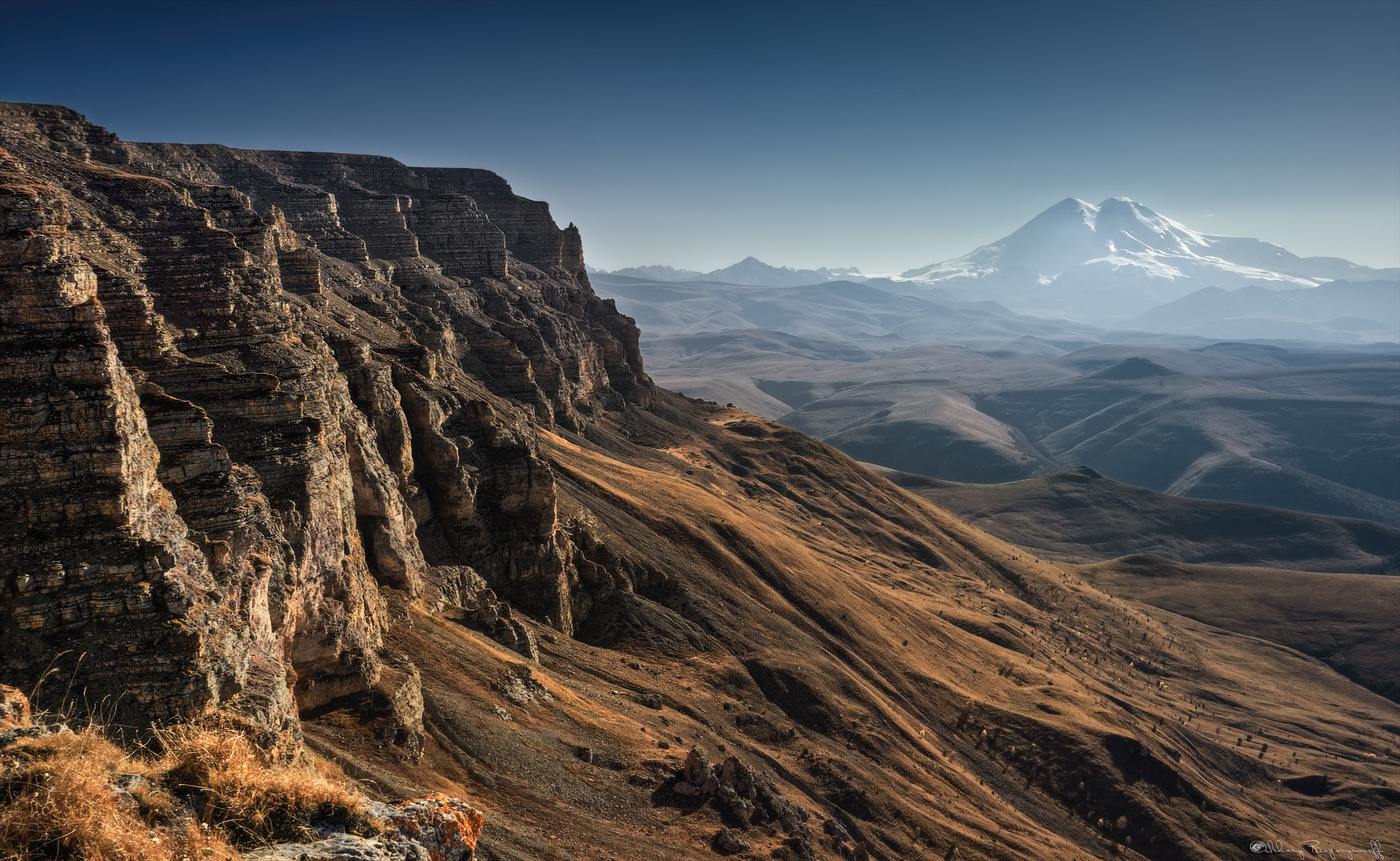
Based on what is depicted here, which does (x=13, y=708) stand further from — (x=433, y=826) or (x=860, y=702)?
(x=860, y=702)

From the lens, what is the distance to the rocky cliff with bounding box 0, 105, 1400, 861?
21094 millimetres

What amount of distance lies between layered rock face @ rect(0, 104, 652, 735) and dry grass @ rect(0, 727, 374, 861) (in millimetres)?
6612

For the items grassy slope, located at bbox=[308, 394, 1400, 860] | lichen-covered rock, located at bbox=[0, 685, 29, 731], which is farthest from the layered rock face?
grassy slope, located at bbox=[308, 394, 1400, 860]

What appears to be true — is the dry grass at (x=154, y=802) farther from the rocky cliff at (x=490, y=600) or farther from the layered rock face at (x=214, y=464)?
the layered rock face at (x=214, y=464)

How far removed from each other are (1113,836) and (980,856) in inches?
1022

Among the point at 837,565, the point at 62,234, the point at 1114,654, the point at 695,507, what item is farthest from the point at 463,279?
the point at 1114,654

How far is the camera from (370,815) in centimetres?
1055

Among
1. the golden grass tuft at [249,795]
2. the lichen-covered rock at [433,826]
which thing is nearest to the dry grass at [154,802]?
the golden grass tuft at [249,795]

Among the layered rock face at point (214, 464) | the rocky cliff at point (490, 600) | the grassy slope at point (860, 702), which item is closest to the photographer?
the layered rock face at point (214, 464)

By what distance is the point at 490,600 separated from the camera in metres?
48.8

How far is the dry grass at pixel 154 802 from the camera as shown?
27.8 ft

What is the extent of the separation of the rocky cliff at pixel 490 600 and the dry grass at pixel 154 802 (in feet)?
13.3

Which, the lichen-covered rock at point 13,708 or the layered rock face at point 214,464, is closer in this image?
the lichen-covered rock at point 13,708

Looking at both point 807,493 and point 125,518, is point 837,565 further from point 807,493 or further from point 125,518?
point 125,518
